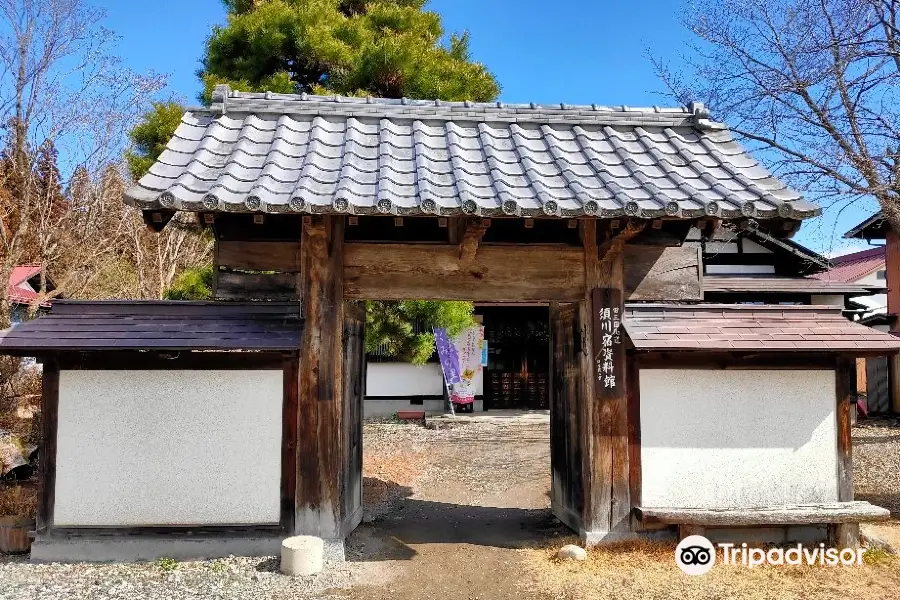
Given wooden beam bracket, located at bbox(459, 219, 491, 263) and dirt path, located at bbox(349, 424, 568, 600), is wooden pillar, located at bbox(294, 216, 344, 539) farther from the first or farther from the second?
wooden beam bracket, located at bbox(459, 219, 491, 263)

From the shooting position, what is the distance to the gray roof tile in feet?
17.2

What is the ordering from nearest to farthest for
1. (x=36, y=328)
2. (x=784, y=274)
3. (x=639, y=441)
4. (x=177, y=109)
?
(x=36, y=328) → (x=639, y=441) → (x=177, y=109) → (x=784, y=274)

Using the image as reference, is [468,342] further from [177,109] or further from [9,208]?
[9,208]

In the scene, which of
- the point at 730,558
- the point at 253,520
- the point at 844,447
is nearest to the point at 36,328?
the point at 253,520

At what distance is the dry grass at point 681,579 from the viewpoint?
5383mm

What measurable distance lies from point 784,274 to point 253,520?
1674 cm

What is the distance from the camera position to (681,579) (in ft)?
18.6

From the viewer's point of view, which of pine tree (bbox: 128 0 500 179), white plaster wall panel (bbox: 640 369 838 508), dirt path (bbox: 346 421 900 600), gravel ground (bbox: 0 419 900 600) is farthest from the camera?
pine tree (bbox: 128 0 500 179)

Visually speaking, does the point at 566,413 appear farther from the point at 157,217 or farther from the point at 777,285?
the point at 777,285

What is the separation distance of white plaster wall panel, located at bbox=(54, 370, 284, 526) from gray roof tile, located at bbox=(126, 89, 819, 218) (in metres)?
1.95

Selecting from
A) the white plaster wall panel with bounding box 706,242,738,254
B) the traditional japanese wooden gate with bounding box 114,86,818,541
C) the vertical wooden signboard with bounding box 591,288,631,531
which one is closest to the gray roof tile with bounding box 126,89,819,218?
the traditional japanese wooden gate with bounding box 114,86,818,541

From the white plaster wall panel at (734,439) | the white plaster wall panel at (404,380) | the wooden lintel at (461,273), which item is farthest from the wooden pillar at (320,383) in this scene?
the white plaster wall panel at (404,380)

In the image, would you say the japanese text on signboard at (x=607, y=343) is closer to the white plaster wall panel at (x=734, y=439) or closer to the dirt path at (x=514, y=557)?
the white plaster wall panel at (x=734, y=439)

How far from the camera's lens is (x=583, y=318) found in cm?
662
